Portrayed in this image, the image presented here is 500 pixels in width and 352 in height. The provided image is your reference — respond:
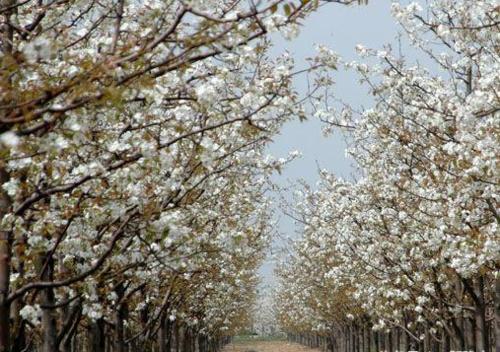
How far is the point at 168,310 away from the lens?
1986 centimetres

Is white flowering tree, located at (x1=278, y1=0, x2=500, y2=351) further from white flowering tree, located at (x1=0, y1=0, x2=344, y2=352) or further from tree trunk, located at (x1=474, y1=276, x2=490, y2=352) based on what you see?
white flowering tree, located at (x1=0, y1=0, x2=344, y2=352)

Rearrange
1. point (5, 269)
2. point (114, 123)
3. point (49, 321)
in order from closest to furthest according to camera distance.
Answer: point (5, 269) → point (114, 123) → point (49, 321)

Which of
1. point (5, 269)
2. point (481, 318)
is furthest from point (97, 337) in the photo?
Result: point (481, 318)

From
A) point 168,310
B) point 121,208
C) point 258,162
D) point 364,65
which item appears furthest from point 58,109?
point 168,310

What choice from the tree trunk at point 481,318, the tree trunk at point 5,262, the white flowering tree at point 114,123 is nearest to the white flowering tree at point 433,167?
the tree trunk at point 481,318

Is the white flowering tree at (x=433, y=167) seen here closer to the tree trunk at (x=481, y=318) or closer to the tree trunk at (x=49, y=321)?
the tree trunk at (x=481, y=318)

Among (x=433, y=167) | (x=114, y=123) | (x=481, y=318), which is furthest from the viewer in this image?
(x=481, y=318)

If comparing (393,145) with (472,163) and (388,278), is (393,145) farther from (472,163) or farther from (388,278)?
(388,278)

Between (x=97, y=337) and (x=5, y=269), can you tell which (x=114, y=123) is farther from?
(x=97, y=337)

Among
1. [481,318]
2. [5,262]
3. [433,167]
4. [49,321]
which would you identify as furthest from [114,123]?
[481,318]

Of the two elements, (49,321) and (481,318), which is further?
(481,318)

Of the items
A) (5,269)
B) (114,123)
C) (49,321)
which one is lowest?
(49,321)

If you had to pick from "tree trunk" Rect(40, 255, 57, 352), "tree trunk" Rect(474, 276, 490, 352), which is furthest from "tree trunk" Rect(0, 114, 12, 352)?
"tree trunk" Rect(474, 276, 490, 352)

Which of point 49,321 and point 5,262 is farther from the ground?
point 5,262
